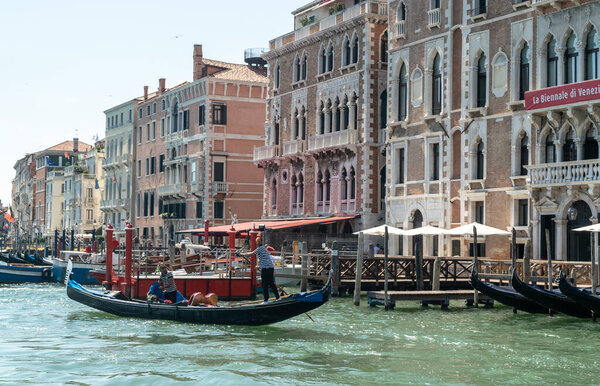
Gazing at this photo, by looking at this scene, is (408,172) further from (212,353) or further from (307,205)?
(212,353)

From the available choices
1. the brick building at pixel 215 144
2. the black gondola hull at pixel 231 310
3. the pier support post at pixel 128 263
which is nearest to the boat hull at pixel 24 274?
the brick building at pixel 215 144

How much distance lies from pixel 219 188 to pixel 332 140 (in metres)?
12.7

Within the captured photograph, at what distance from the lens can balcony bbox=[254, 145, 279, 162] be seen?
141 ft

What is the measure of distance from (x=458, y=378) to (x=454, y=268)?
1367cm

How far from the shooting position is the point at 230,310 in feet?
62.2

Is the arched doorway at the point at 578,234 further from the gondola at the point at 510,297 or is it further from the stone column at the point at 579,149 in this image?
the gondola at the point at 510,297

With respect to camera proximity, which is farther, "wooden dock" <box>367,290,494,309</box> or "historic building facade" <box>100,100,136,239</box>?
"historic building facade" <box>100,100,136,239</box>

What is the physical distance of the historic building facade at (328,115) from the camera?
1448 inches

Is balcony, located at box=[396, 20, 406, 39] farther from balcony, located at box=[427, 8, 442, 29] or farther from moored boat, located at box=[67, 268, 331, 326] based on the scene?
moored boat, located at box=[67, 268, 331, 326]

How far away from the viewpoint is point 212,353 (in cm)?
1614

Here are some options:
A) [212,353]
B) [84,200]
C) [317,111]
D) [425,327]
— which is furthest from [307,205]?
[84,200]

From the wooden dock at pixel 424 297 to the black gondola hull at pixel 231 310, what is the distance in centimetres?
551

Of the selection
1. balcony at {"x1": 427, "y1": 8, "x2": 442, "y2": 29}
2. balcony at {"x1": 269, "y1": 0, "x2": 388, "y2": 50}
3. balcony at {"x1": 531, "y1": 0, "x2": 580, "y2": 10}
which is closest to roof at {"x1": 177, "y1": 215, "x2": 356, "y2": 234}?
balcony at {"x1": 269, "y1": 0, "x2": 388, "y2": 50}

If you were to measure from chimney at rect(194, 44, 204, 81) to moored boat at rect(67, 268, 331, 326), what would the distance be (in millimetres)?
33323
